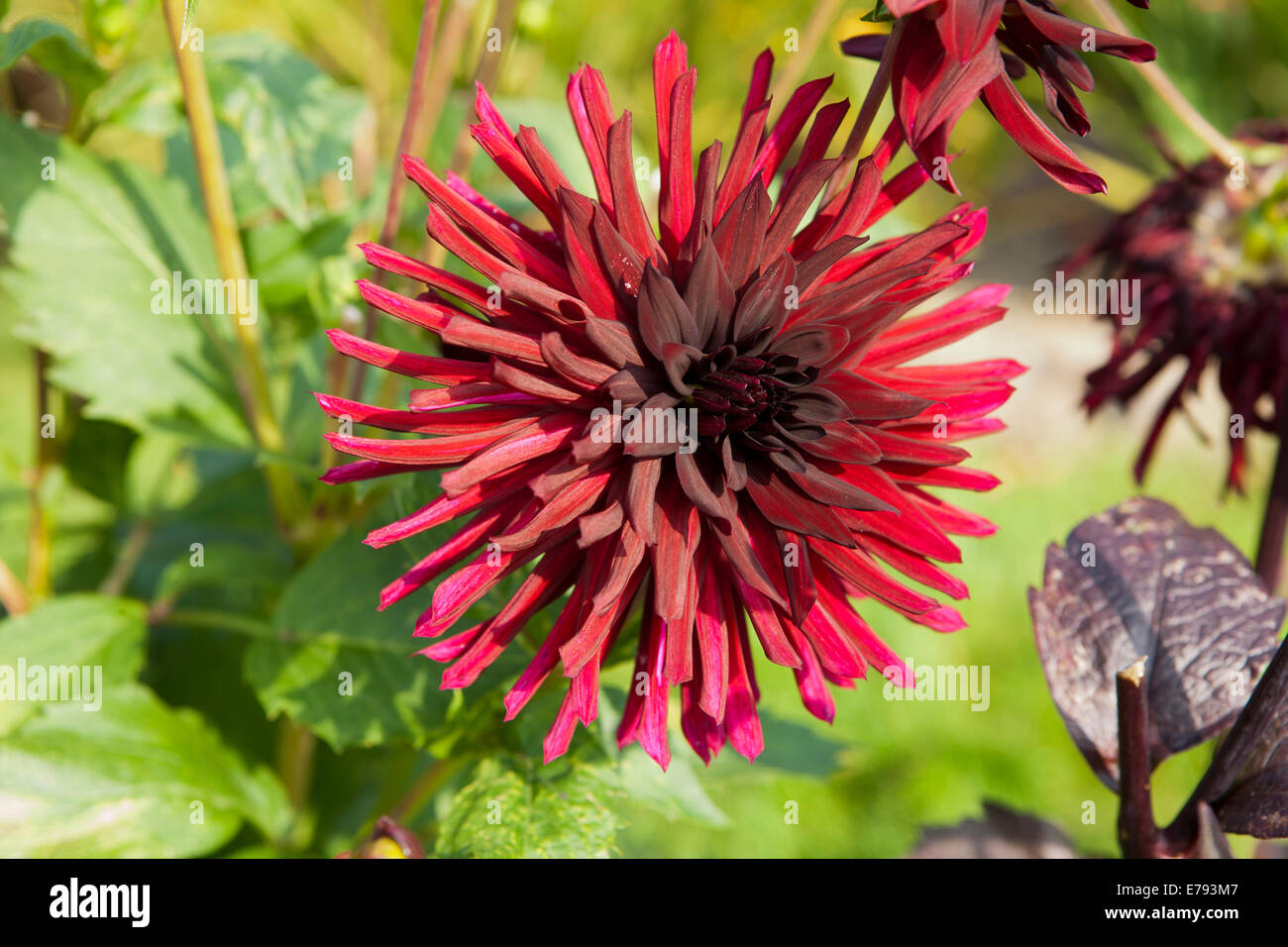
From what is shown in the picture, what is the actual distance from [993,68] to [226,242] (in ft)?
1.18

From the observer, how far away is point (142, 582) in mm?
750

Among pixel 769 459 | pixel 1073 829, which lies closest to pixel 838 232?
pixel 769 459

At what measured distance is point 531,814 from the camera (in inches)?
16.5

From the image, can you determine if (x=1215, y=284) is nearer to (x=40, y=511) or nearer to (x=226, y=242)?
(x=226, y=242)

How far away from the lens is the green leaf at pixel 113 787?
0.46 m

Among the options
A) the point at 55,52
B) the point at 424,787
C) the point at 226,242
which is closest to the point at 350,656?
the point at 424,787

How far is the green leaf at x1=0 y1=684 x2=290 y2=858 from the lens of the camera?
46 cm

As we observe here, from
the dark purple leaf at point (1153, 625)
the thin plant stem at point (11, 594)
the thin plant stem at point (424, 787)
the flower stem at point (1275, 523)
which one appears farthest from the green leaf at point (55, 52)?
the flower stem at point (1275, 523)

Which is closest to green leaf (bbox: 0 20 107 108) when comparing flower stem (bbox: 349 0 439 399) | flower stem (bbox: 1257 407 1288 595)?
flower stem (bbox: 349 0 439 399)

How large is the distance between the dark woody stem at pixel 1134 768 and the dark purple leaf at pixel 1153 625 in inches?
0.8

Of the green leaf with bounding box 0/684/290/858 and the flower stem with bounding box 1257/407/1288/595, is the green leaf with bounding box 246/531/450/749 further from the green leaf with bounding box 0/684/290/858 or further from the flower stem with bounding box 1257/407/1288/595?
the flower stem with bounding box 1257/407/1288/595

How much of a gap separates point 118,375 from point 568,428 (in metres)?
0.33

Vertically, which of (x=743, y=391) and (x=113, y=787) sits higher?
(x=743, y=391)

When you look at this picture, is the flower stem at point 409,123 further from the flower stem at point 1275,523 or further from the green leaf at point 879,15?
the flower stem at point 1275,523
